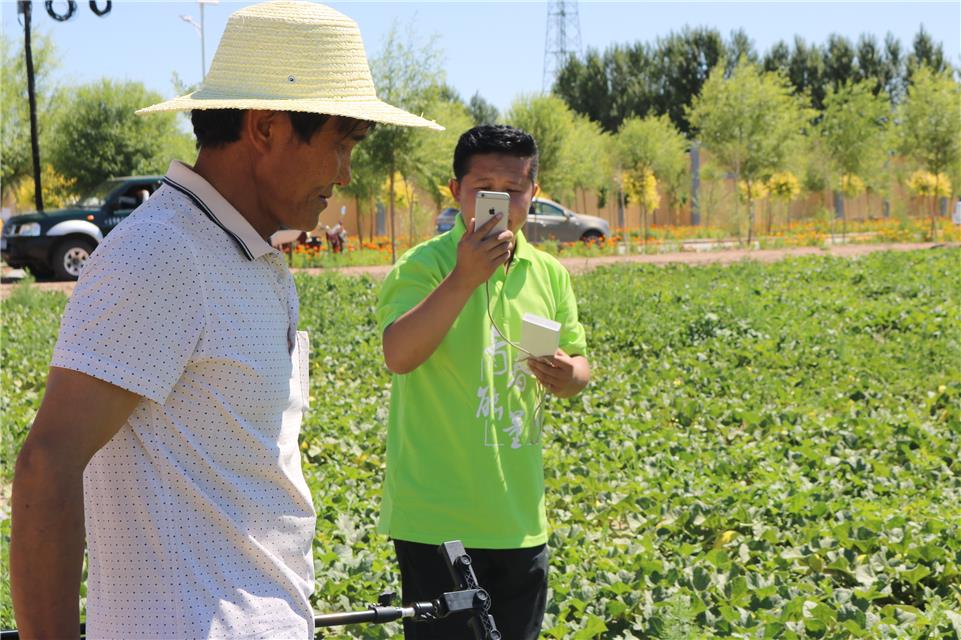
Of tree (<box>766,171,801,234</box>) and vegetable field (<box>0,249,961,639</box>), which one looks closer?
vegetable field (<box>0,249,961,639</box>)

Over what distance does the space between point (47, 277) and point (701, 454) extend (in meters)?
14.2

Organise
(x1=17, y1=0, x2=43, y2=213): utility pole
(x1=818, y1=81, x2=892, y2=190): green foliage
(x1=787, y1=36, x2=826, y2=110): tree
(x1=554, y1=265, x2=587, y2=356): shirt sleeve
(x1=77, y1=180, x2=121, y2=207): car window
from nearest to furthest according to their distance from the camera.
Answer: (x1=554, y1=265, x2=587, y2=356): shirt sleeve → (x1=77, y1=180, x2=121, y2=207): car window → (x1=17, y1=0, x2=43, y2=213): utility pole → (x1=818, y1=81, x2=892, y2=190): green foliage → (x1=787, y1=36, x2=826, y2=110): tree

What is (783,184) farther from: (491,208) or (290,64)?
(290,64)

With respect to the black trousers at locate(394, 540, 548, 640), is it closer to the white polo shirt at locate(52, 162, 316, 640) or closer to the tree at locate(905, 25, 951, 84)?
the white polo shirt at locate(52, 162, 316, 640)

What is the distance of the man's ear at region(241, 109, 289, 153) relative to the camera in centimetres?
191

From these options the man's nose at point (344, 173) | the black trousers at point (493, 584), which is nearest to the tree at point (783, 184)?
the black trousers at point (493, 584)

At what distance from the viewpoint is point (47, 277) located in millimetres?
18219

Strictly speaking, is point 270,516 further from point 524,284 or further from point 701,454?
point 701,454

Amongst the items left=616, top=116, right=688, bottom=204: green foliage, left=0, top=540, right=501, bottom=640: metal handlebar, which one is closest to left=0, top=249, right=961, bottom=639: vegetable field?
left=0, top=540, right=501, bottom=640: metal handlebar

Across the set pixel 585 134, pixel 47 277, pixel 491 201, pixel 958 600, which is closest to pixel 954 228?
pixel 585 134

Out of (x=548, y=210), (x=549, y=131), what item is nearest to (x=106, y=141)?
(x=549, y=131)

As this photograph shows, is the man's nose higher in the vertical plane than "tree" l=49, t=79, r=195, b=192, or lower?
lower

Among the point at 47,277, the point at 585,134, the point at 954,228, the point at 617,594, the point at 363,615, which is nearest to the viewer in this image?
the point at 363,615

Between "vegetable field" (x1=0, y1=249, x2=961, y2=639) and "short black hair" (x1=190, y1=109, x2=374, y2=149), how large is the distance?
8.14ft
